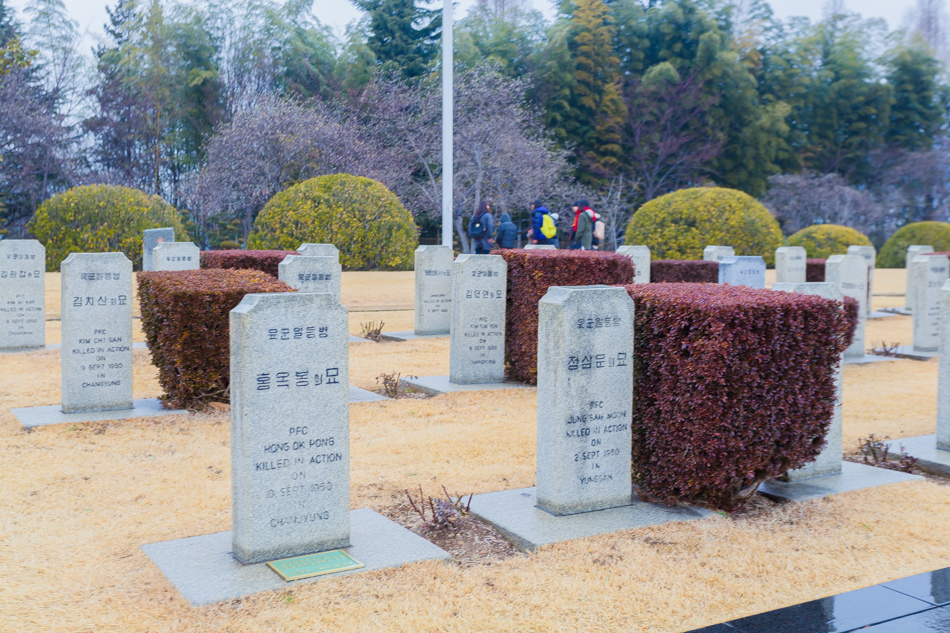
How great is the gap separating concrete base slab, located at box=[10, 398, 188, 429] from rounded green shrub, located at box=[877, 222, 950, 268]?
3023 cm

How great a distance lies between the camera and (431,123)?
1337 inches

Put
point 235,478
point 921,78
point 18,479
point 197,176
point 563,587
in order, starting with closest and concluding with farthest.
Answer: point 563,587 < point 235,478 < point 18,479 < point 197,176 < point 921,78

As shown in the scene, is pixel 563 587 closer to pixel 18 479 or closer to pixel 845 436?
pixel 18 479

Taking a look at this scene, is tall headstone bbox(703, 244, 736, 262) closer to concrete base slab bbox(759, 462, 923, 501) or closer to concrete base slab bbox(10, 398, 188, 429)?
concrete base slab bbox(759, 462, 923, 501)

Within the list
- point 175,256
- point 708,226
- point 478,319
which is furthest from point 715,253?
point 175,256

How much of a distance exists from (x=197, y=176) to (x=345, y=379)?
29783 millimetres

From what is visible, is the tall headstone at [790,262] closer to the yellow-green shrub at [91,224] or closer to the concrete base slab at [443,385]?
the concrete base slab at [443,385]

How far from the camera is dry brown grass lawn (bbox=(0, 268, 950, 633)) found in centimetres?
377

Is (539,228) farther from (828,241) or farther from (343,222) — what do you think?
(828,241)

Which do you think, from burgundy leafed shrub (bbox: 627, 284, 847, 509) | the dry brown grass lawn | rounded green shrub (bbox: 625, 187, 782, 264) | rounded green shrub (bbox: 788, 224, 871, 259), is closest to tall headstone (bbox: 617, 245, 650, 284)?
rounded green shrub (bbox: 625, 187, 782, 264)

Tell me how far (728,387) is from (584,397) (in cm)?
82

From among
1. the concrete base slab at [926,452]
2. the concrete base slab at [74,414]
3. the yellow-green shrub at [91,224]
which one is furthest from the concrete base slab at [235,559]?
the yellow-green shrub at [91,224]

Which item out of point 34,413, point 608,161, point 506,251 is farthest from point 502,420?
point 608,161

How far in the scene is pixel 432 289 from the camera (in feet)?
45.5
